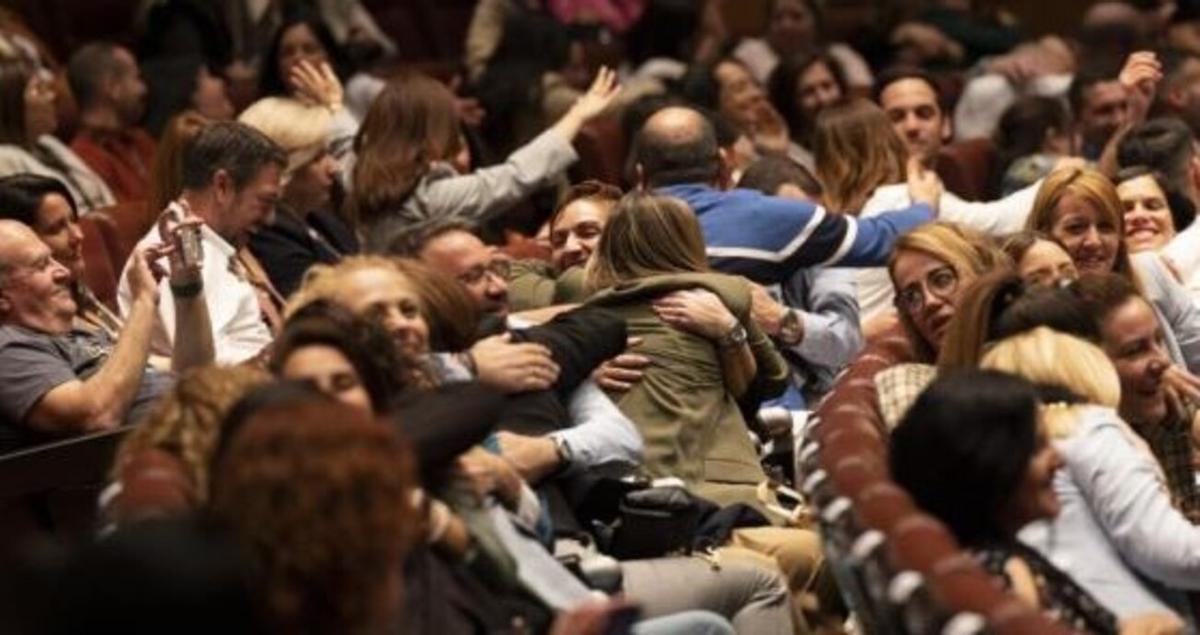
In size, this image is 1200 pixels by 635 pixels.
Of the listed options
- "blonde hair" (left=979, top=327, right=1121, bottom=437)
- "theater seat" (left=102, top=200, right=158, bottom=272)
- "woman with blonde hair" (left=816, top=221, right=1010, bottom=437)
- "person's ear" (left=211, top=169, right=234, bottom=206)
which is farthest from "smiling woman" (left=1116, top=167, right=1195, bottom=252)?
"blonde hair" (left=979, top=327, right=1121, bottom=437)

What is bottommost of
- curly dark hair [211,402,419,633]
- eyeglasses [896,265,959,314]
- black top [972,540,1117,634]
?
eyeglasses [896,265,959,314]

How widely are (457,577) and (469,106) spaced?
415cm

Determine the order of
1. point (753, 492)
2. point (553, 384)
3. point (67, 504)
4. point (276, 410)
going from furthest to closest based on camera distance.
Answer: point (753, 492), point (553, 384), point (67, 504), point (276, 410)

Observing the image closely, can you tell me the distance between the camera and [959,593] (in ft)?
11.6

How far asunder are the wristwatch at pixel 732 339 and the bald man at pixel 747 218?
658mm

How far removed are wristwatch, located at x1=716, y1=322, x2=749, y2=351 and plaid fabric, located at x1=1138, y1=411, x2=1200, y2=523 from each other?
817 mm

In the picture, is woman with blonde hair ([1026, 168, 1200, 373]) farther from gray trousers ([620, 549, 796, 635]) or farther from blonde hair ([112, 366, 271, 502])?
blonde hair ([112, 366, 271, 502])

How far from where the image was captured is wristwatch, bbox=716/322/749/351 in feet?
17.7

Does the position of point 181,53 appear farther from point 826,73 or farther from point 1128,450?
point 1128,450

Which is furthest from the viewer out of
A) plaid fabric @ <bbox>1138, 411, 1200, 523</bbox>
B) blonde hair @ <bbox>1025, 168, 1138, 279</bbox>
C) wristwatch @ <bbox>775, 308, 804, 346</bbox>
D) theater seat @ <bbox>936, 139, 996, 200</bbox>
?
theater seat @ <bbox>936, 139, 996, 200</bbox>

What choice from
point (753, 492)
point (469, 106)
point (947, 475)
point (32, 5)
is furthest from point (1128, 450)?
point (32, 5)

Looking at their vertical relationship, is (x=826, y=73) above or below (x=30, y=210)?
below

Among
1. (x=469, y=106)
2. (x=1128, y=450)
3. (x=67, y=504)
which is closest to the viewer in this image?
(x=1128, y=450)

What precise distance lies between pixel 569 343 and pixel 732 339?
44 centimetres
